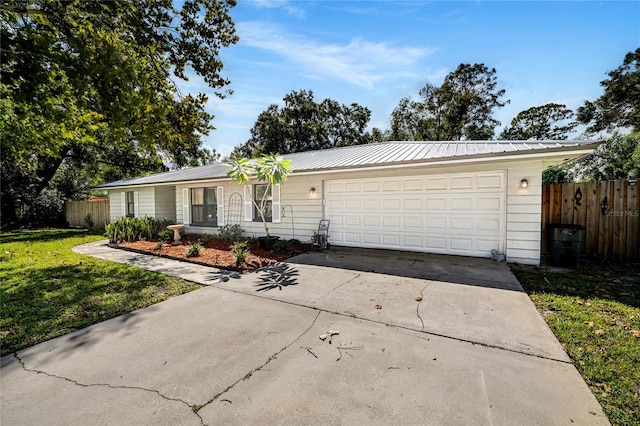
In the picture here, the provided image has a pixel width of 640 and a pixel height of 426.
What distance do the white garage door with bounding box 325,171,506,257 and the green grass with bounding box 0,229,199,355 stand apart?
4.83 m

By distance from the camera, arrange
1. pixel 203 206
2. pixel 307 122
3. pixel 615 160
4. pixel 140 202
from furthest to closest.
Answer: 1. pixel 307 122
2. pixel 615 160
3. pixel 140 202
4. pixel 203 206

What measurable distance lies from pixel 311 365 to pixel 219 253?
18.9ft

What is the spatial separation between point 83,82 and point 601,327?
27.3 feet

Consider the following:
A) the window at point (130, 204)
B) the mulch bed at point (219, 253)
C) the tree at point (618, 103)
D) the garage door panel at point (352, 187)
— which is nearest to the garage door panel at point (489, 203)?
the garage door panel at point (352, 187)

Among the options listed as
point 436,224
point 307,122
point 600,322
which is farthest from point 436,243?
point 307,122

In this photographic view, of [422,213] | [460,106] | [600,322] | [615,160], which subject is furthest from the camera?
[460,106]

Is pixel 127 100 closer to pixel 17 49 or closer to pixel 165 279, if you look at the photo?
pixel 17 49

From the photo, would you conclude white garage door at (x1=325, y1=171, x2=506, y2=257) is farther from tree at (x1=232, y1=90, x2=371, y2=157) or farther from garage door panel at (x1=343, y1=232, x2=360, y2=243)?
tree at (x1=232, y1=90, x2=371, y2=157)

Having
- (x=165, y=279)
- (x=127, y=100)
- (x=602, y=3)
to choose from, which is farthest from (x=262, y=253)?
(x=602, y=3)

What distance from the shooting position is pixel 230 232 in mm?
9859

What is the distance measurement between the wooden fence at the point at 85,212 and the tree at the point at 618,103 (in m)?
28.4

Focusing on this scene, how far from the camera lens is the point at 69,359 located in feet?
8.96

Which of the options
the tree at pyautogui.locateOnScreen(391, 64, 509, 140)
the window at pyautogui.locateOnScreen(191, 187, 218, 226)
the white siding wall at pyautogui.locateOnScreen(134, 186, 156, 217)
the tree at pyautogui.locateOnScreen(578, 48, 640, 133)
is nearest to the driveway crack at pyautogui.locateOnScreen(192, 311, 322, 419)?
the window at pyautogui.locateOnScreen(191, 187, 218, 226)

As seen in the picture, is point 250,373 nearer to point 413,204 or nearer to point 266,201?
point 413,204
